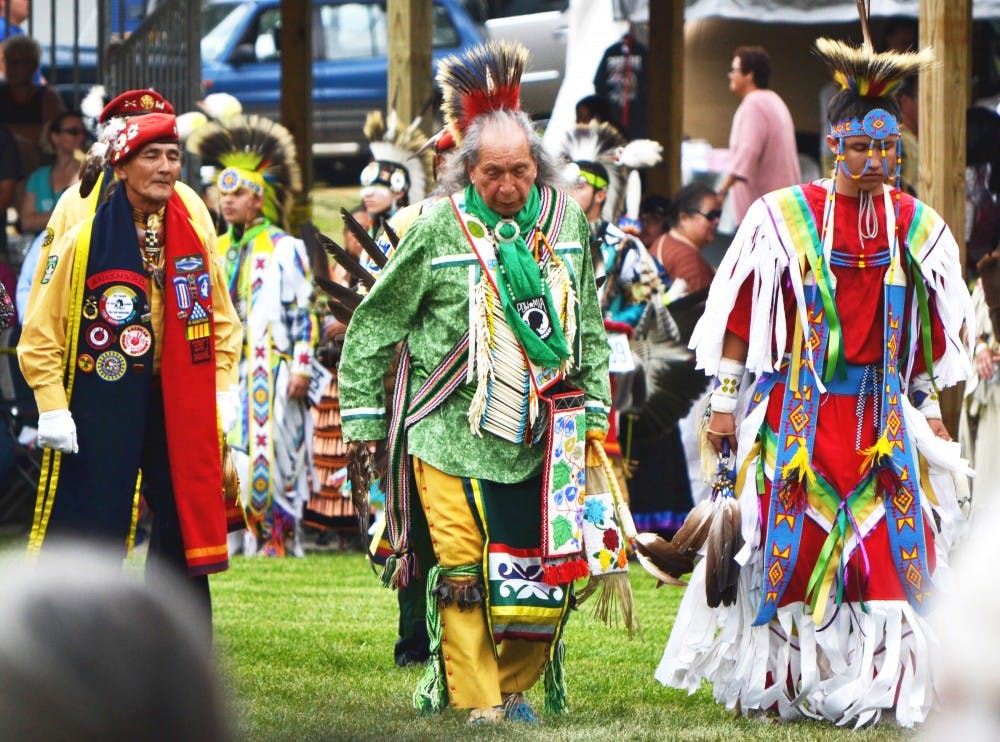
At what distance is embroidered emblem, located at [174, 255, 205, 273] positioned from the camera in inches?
216

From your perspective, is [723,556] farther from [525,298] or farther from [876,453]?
[525,298]

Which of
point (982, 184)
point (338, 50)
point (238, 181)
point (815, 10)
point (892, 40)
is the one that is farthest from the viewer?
point (338, 50)

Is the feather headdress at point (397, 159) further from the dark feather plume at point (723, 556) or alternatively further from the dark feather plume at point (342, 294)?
the dark feather plume at point (723, 556)

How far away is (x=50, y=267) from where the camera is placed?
17.8ft

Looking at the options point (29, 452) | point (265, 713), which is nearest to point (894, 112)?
point (265, 713)

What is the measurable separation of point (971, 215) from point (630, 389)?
100 inches

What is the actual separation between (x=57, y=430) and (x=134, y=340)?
0.36 metres

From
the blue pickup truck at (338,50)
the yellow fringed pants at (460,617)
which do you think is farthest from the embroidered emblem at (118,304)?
the blue pickup truck at (338,50)

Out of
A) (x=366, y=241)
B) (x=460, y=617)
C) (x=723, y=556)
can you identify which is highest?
(x=366, y=241)

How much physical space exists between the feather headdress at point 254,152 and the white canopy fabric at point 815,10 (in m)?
3.70

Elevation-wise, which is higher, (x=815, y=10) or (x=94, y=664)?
(x=815, y=10)

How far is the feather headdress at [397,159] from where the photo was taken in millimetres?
9109

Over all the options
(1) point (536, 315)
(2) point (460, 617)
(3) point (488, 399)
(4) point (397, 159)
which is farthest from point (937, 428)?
(4) point (397, 159)

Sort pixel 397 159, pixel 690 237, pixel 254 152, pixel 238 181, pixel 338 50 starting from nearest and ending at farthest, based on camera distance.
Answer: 1. pixel 397 159
2. pixel 238 181
3. pixel 254 152
4. pixel 690 237
5. pixel 338 50
